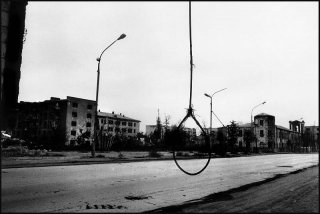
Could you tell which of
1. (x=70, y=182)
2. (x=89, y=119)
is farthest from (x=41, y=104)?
(x=70, y=182)

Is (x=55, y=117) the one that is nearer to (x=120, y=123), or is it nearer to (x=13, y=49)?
(x=120, y=123)

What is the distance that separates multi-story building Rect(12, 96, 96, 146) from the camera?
77.2 meters

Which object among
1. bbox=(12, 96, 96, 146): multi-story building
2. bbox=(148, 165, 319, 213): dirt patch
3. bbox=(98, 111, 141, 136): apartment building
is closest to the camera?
bbox=(148, 165, 319, 213): dirt patch

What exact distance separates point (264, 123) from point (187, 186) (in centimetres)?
7385

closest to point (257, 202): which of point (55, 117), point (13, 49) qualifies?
point (13, 49)

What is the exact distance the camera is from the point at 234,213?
238 inches

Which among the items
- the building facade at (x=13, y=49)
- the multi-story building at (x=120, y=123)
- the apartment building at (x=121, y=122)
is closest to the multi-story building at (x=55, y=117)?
the multi-story building at (x=120, y=123)

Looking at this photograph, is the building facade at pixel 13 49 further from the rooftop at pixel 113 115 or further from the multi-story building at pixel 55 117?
the rooftop at pixel 113 115

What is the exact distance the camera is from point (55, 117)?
77.6 m

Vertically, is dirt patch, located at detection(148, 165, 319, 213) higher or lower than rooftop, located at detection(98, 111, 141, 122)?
lower

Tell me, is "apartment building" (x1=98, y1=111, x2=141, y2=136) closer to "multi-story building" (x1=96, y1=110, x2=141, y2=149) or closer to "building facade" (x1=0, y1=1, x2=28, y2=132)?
"multi-story building" (x1=96, y1=110, x2=141, y2=149)

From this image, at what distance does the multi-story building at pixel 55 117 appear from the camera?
77.2 m

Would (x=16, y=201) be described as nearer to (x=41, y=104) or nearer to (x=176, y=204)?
(x=176, y=204)

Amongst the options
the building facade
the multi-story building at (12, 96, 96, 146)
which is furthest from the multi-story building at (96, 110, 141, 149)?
the building facade
